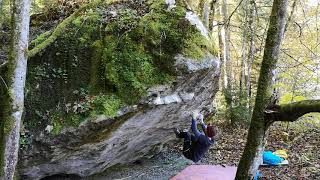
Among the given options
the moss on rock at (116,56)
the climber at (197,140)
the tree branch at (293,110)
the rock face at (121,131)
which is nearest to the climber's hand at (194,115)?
the climber at (197,140)

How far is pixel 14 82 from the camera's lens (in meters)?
5.69

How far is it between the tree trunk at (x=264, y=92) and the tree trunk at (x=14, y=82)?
13.6ft

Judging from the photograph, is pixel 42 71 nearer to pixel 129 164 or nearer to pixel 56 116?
pixel 56 116

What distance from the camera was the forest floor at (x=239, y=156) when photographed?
9.25 m

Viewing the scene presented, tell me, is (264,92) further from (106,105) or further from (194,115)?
(194,115)

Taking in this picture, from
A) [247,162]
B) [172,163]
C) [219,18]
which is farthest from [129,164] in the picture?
[219,18]

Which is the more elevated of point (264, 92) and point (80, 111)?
point (264, 92)

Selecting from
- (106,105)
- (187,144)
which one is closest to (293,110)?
(106,105)

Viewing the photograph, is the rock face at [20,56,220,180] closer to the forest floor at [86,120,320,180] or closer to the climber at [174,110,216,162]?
the climber at [174,110,216,162]

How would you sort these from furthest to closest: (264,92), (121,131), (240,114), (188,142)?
1. (240,114)
2. (188,142)
3. (121,131)
4. (264,92)

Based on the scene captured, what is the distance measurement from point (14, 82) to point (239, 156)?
7.84m

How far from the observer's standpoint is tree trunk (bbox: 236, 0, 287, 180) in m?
5.41

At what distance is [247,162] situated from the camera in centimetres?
589

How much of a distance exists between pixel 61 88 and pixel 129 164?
4.07 m
